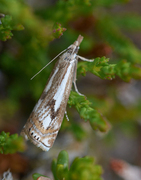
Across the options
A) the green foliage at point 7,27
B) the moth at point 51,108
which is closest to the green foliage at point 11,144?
the moth at point 51,108

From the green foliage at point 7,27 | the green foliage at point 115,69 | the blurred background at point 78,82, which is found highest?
the green foliage at point 7,27

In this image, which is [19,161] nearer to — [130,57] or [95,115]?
[95,115]

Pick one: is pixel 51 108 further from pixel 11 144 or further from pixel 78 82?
pixel 78 82

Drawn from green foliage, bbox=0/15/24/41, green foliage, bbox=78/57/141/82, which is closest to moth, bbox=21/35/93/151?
green foliage, bbox=78/57/141/82

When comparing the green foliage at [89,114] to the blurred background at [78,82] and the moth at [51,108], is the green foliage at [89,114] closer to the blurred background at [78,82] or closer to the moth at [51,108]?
the moth at [51,108]

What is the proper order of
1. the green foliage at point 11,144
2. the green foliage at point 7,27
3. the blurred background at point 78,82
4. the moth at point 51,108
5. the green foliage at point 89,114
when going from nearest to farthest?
the green foliage at point 11,144 < the green foliage at point 89,114 < the green foliage at point 7,27 < the moth at point 51,108 < the blurred background at point 78,82

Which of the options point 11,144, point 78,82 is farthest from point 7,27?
point 78,82
